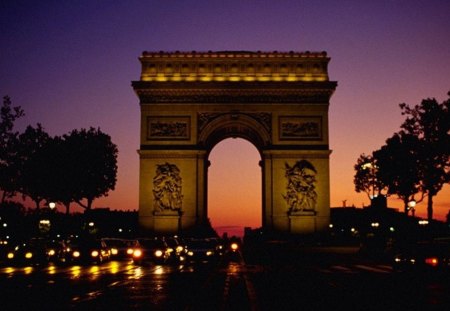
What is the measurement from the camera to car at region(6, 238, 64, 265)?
38094 millimetres

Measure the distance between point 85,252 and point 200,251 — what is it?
21.6ft

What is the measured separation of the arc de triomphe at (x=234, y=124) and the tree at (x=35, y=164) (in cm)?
1950

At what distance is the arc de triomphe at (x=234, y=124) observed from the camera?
181 feet

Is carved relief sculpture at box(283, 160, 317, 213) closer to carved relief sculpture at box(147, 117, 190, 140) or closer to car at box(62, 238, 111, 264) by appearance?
carved relief sculpture at box(147, 117, 190, 140)

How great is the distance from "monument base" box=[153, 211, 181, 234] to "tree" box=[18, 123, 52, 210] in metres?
20.8

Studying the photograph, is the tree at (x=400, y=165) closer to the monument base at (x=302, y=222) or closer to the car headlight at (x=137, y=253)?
the monument base at (x=302, y=222)

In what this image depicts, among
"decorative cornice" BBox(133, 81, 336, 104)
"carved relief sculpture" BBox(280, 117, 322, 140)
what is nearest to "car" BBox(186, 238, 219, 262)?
"carved relief sculpture" BBox(280, 117, 322, 140)

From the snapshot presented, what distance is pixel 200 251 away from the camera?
37.9m

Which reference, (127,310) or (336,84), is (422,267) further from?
(336,84)

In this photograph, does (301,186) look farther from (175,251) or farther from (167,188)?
(175,251)

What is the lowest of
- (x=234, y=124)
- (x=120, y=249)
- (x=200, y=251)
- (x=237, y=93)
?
(x=120, y=249)

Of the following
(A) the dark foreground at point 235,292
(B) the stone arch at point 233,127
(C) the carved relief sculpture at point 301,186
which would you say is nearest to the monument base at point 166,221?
(B) the stone arch at point 233,127

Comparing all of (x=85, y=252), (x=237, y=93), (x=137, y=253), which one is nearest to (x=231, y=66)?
(x=237, y=93)

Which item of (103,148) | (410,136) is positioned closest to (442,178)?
(410,136)
